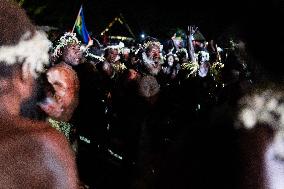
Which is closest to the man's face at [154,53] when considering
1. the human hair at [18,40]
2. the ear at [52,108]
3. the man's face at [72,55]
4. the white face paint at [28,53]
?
the man's face at [72,55]

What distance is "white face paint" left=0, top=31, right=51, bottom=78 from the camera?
1955 millimetres

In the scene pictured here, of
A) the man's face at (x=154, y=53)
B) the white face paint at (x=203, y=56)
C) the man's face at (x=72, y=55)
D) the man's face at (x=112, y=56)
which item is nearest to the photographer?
the man's face at (x=72, y=55)

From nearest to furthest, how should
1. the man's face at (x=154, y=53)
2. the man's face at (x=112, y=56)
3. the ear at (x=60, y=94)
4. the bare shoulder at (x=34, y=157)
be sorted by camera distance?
1. the bare shoulder at (x=34, y=157)
2. the ear at (x=60, y=94)
3. the man's face at (x=154, y=53)
4. the man's face at (x=112, y=56)

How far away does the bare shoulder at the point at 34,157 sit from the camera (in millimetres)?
1807

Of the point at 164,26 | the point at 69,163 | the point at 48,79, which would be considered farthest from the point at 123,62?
the point at 164,26

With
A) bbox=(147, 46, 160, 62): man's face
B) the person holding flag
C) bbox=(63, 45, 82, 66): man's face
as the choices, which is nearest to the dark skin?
bbox=(63, 45, 82, 66): man's face

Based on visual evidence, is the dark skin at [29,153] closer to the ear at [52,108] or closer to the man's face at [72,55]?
the ear at [52,108]

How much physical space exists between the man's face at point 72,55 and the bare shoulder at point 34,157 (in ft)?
12.6

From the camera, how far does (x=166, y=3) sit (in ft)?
57.7

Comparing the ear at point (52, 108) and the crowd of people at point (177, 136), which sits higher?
the crowd of people at point (177, 136)

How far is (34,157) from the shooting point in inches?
72.4

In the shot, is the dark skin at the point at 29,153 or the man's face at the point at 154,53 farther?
the man's face at the point at 154,53

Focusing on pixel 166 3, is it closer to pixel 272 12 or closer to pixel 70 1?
pixel 70 1

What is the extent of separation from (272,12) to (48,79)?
10.4 feet
